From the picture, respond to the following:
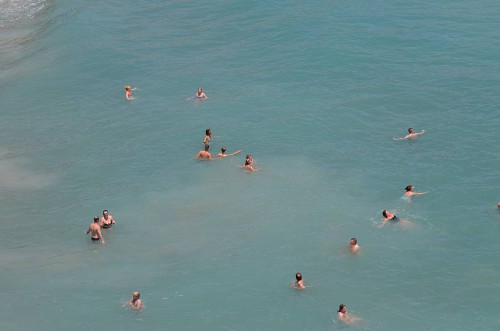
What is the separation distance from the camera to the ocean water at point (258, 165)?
101ft

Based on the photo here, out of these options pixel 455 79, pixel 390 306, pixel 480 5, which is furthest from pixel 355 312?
pixel 480 5

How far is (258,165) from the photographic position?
133 ft

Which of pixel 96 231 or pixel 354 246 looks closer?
pixel 354 246

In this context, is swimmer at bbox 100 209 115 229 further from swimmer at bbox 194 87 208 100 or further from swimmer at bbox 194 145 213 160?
swimmer at bbox 194 87 208 100

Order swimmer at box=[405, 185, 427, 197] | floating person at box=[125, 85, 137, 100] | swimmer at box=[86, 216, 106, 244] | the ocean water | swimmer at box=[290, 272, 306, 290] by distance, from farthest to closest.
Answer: floating person at box=[125, 85, 137, 100] < swimmer at box=[405, 185, 427, 197] < swimmer at box=[86, 216, 106, 244] < the ocean water < swimmer at box=[290, 272, 306, 290]

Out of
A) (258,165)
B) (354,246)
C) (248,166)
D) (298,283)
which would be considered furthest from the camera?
(258,165)

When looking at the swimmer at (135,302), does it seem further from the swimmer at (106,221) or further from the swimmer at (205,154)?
the swimmer at (205,154)

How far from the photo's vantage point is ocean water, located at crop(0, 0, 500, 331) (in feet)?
101

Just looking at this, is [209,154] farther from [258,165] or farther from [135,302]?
[135,302]

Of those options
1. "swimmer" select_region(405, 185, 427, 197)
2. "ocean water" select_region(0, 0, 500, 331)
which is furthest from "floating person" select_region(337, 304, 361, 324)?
"swimmer" select_region(405, 185, 427, 197)

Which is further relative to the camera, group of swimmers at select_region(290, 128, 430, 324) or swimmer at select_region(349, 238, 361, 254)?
swimmer at select_region(349, 238, 361, 254)

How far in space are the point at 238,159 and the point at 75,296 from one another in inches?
524

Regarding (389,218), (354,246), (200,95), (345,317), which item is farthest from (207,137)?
(345,317)

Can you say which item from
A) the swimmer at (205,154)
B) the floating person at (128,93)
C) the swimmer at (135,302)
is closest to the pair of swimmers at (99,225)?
the swimmer at (135,302)
